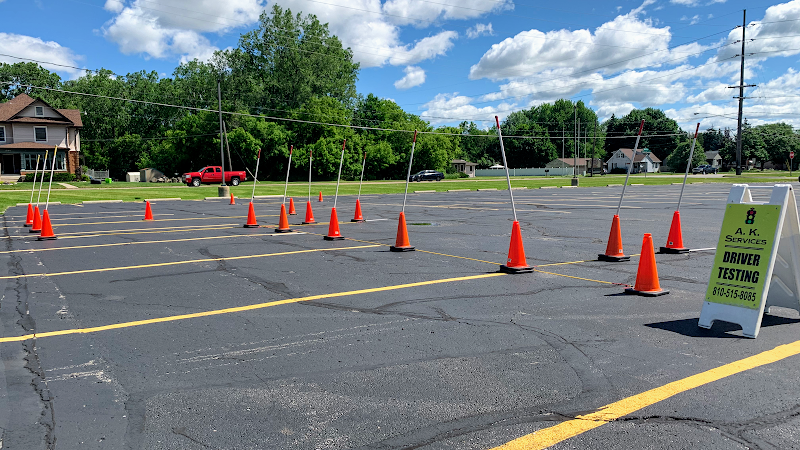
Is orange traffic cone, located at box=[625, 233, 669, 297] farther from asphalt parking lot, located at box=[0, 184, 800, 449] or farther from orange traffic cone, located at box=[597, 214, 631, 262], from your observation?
orange traffic cone, located at box=[597, 214, 631, 262]

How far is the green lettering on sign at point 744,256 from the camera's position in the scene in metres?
5.47

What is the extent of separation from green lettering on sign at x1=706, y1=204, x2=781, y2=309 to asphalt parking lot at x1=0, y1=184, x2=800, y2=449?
357 mm

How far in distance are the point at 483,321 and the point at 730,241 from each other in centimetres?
262

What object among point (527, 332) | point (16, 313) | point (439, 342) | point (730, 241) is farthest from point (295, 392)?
point (730, 241)

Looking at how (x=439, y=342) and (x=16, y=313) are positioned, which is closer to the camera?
(x=439, y=342)

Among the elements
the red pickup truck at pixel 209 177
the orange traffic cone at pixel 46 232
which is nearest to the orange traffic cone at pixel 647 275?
the orange traffic cone at pixel 46 232

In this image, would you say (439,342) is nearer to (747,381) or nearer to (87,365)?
(747,381)

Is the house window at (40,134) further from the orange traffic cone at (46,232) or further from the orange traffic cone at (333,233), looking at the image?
the orange traffic cone at (333,233)

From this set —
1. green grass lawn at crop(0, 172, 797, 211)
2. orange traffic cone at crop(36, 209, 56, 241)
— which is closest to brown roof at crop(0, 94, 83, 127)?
green grass lawn at crop(0, 172, 797, 211)

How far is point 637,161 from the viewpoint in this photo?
125 meters

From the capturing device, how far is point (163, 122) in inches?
3369

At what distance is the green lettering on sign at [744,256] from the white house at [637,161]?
12386 cm

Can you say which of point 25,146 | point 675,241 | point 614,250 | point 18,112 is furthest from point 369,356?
point 18,112

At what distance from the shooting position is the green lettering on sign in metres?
5.47
